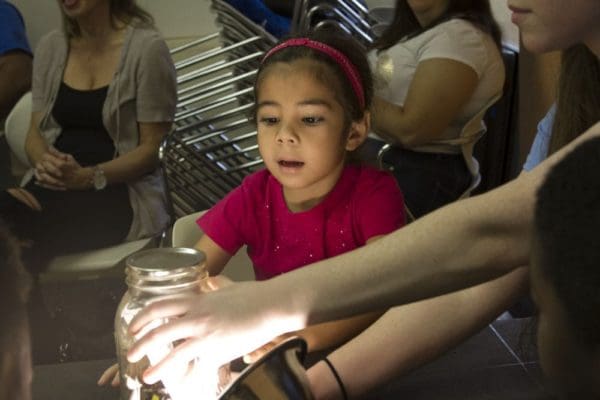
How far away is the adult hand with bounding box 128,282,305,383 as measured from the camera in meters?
0.38

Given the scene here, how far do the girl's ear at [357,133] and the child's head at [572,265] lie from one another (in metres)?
0.51

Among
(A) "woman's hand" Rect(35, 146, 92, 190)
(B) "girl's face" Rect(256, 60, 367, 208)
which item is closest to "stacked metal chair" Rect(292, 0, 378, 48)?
(A) "woman's hand" Rect(35, 146, 92, 190)

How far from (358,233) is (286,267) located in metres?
0.08

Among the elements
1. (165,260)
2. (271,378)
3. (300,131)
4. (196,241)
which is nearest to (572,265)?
(271,378)

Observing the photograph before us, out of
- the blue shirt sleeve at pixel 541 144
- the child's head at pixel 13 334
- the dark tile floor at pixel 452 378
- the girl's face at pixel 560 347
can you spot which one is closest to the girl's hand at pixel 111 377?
the dark tile floor at pixel 452 378

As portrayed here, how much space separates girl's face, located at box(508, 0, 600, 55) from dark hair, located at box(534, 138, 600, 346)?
0.78 feet

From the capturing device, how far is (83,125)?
46.3 inches

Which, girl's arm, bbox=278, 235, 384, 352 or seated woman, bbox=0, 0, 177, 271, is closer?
girl's arm, bbox=278, 235, 384, 352

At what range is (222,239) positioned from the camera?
2.61 ft

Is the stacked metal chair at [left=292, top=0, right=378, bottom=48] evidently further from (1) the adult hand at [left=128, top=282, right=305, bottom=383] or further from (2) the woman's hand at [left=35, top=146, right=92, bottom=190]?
(1) the adult hand at [left=128, top=282, right=305, bottom=383]

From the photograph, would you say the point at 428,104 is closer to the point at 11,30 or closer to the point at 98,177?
the point at 98,177

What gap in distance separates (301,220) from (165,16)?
1.89 ft

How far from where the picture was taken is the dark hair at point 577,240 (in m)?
0.27

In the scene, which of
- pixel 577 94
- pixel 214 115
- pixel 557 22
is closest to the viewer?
pixel 557 22
